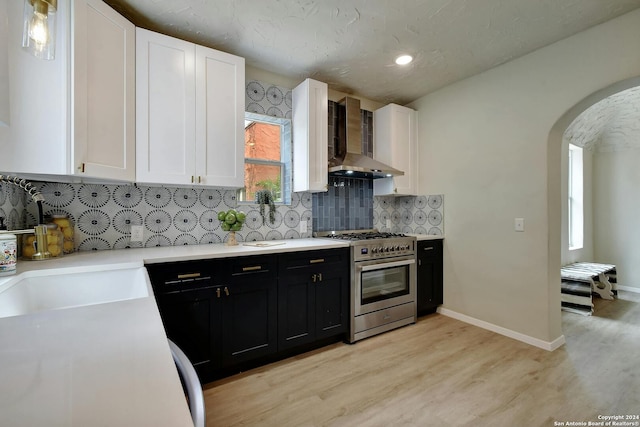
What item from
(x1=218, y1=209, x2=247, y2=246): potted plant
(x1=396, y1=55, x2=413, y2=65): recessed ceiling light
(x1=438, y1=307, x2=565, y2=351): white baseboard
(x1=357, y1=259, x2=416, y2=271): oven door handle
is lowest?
(x1=438, y1=307, x2=565, y2=351): white baseboard

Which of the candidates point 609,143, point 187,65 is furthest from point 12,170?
point 609,143

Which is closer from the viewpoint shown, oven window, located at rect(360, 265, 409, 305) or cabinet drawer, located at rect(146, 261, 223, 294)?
cabinet drawer, located at rect(146, 261, 223, 294)

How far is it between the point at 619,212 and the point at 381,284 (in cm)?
440

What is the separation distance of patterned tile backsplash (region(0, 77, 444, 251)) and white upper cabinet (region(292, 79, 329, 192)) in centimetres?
22

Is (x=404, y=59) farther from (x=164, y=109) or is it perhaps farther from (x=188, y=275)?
(x=188, y=275)

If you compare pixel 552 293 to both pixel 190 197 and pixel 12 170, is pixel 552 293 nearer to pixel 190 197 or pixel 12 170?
pixel 190 197

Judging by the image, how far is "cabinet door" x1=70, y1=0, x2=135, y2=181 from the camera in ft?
5.31

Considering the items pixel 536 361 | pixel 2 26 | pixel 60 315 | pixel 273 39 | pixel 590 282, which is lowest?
pixel 536 361

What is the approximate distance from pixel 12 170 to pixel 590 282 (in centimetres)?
518

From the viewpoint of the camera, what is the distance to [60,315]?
0.83 m

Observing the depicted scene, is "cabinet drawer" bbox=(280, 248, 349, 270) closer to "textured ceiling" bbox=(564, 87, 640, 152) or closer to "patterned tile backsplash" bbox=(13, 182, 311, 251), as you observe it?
"patterned tile backsplash" bbox=(13, 182, 311, 251)

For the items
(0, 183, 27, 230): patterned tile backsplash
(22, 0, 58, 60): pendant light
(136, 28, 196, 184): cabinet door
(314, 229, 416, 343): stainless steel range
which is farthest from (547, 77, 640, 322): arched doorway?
(0, 183, 27, 230): patterned tile backsplash

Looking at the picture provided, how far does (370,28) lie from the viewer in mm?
2166

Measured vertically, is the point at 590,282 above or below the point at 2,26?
below
